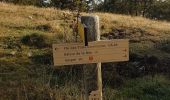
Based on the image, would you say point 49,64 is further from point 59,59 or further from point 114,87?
point 59,59

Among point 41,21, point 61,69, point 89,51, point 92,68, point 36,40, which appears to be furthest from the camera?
point 41,21

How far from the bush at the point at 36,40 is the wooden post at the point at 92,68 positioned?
242 inches

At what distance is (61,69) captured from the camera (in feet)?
31.9

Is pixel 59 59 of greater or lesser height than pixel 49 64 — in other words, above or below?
above

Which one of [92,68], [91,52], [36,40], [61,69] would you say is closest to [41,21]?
[36,40]

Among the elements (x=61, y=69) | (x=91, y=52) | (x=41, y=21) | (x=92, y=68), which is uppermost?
(x=91, y=52)

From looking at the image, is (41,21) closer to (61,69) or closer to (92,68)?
(61,69)

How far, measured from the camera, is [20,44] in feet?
38.3

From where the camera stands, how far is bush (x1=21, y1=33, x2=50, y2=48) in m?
11.9

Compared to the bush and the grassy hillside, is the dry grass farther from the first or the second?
the bush

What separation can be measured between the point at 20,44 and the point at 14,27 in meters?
2.28

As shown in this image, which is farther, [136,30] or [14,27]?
[136,30]

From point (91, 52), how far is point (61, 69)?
438 cm

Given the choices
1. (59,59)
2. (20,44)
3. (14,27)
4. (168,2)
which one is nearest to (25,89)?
(59,59)
